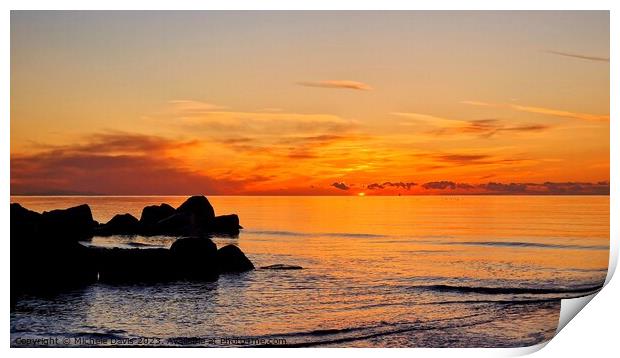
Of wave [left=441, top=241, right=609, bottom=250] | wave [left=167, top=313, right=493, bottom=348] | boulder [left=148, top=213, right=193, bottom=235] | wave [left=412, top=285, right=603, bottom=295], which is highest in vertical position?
boulder [left=148, top=213, right=193, bottom=235]

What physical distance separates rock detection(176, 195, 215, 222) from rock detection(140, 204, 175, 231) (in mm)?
76

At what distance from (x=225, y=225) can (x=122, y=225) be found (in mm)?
588

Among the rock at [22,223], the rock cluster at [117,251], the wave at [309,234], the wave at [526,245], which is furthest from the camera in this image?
the wave at [309,234]

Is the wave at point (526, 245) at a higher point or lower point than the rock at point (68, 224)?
lower

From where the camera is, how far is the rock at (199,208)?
4301 mm

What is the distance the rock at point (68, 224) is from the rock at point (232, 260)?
763 millimetres

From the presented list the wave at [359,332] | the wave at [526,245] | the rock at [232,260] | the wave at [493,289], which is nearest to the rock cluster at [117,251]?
the rock at [232,260]

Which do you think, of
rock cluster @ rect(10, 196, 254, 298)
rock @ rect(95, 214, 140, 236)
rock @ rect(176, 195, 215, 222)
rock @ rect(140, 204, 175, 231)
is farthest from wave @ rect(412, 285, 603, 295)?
rock @ rect(95, 214, 140, 236)

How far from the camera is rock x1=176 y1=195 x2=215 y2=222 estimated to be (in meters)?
4.30

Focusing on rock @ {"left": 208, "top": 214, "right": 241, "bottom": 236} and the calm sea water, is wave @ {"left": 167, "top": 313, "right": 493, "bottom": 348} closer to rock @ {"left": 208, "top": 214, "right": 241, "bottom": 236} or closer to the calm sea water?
the calm sea water

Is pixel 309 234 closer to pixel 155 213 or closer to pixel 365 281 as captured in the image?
pixel 365 281

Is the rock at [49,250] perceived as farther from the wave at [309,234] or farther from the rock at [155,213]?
the wave at [309,234]
